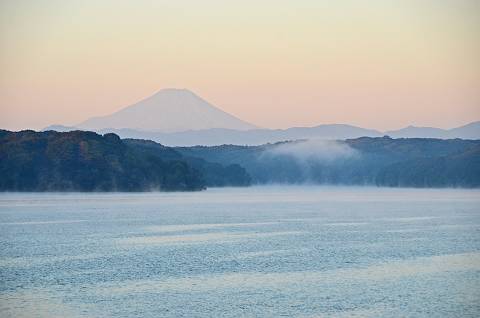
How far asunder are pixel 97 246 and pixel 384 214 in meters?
75.6

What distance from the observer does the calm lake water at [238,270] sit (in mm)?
46250

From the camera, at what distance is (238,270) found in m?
61.8

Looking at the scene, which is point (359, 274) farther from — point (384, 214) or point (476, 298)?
point (384, 214)

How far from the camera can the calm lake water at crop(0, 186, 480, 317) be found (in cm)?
4625

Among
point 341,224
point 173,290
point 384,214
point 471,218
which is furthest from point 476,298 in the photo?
point 384,214

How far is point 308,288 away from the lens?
53062 millimetres

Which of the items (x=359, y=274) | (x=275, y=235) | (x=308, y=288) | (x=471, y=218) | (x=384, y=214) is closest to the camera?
(x=308, y=288)

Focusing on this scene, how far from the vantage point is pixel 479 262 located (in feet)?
223

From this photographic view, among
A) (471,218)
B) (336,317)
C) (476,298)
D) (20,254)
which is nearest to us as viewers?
(336,317)

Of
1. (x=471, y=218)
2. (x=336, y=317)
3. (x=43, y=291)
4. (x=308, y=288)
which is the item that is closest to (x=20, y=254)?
(x=43, y=291)

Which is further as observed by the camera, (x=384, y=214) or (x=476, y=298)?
(x=384, y=214)

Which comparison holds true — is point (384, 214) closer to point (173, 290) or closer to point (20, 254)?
point (20, 254)

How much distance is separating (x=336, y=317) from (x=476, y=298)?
1129 cm

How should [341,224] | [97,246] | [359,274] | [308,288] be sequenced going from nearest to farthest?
1. [308,288]
2. [359,274]
3. [97,246]
4. [341,224]
